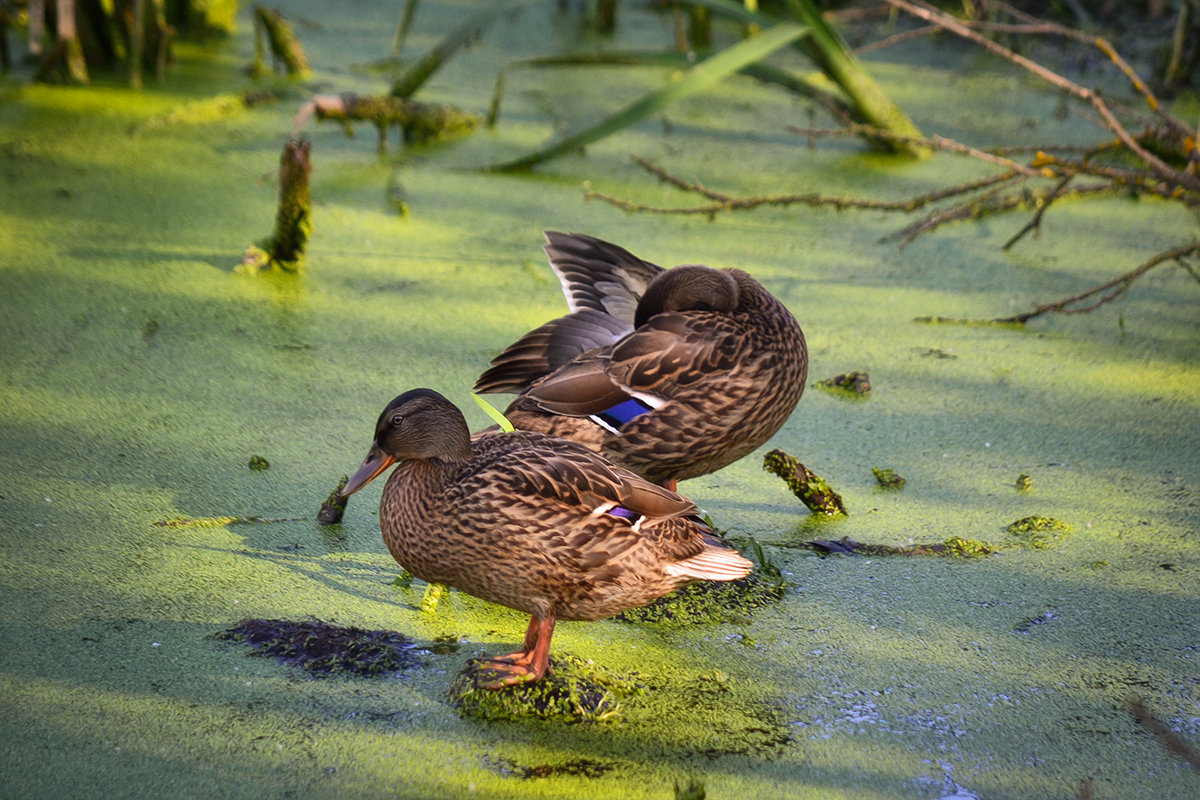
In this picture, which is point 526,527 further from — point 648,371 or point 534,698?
point 648,371

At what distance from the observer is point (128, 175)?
4219mm

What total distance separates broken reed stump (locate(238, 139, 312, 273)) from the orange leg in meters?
2.02

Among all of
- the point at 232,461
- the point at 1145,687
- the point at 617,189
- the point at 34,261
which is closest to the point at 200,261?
the point at 34,261

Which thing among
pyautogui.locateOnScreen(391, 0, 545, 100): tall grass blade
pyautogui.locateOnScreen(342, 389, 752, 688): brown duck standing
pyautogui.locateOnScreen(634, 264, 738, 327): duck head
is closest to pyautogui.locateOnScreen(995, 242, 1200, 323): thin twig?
pyautogui.locateOnScreen(634, 264, 738, 327): duck head

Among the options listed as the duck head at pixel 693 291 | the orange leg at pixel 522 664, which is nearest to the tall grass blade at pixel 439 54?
the duck head at pixel 693 291

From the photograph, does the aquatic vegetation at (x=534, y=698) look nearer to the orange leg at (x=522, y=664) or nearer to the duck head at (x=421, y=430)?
the orange leg at (x=522, y=664)

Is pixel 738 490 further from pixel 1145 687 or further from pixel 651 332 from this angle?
pixel 1145 687

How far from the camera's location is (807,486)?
8.48 feet

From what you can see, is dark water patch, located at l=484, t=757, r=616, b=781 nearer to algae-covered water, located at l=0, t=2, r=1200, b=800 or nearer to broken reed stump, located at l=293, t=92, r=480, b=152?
algae-covered water, located at l=0, t=2, r=1200, b=800

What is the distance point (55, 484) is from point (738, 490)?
1.58 m

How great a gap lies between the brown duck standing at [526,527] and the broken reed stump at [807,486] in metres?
0.50

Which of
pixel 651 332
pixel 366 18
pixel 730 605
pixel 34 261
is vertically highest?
pixel 366 18

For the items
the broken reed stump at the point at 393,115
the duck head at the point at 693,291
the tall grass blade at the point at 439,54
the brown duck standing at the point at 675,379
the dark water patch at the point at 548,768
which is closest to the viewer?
the dark water patch at the point at 548,768

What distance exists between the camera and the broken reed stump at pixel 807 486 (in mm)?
2590
